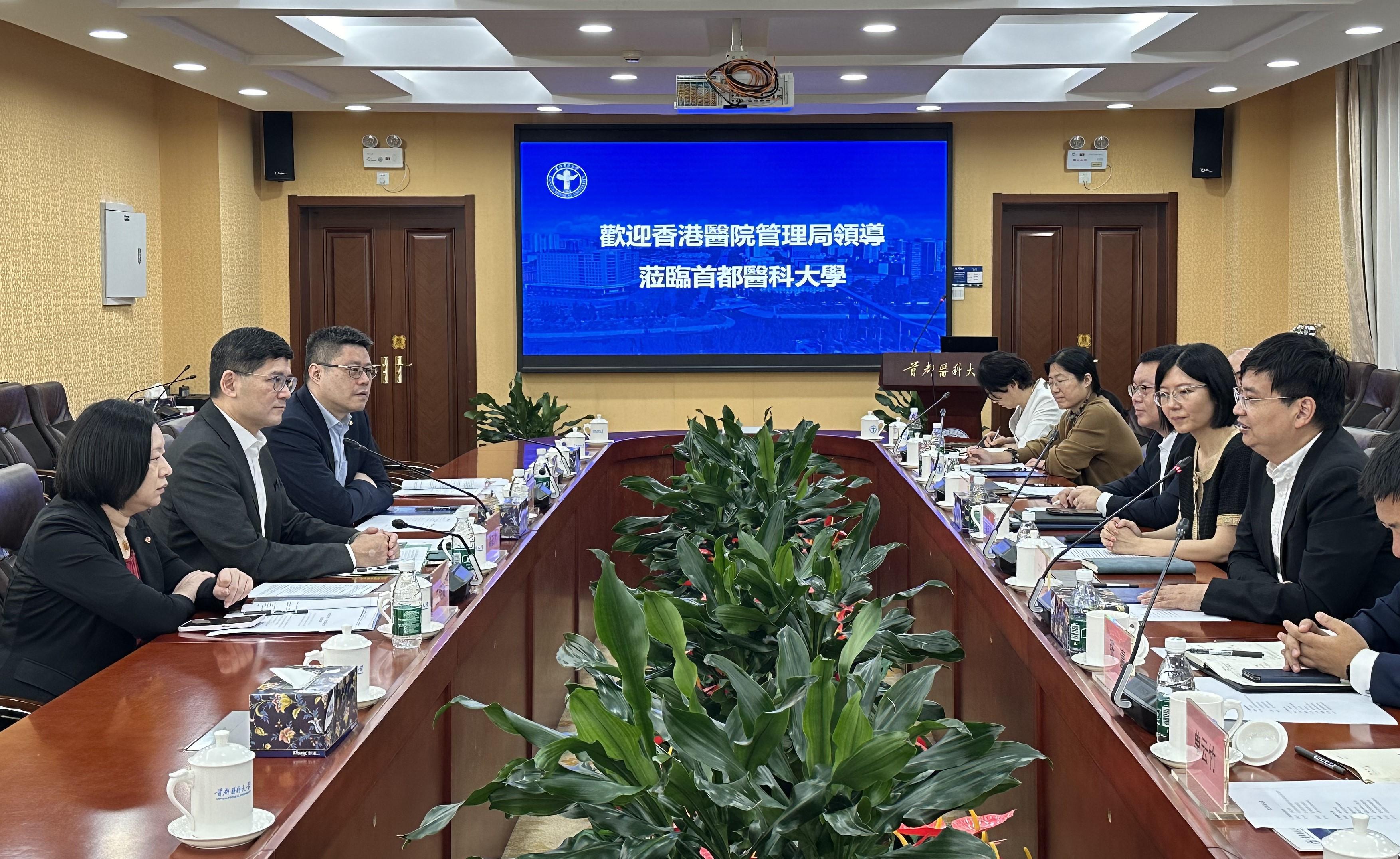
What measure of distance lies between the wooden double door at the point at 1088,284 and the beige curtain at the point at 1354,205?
1307mm

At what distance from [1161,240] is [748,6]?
450 cm

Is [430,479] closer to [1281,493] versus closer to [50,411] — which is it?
[50,411]

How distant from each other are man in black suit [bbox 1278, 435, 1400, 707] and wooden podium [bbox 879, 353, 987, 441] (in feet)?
15.3

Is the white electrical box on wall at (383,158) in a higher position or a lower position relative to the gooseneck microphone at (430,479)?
higher

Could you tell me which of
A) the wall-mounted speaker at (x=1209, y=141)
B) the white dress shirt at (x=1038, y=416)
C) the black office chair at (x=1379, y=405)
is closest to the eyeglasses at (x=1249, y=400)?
the white dress shirt at (x=1038, y=416)

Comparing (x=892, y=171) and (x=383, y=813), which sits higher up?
(x=892, y=171)

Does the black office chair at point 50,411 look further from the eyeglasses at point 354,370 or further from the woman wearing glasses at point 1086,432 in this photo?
the woman wearing glasses at point 1086,432

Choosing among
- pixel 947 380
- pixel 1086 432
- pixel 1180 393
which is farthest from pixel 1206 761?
pixel 947 380

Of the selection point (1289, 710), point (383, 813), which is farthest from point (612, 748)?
point (1289, 710)

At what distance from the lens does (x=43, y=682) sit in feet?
8.07

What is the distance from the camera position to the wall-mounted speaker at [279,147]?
8430mm

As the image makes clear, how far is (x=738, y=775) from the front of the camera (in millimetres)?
1315

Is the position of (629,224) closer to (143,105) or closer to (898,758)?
(143,105)

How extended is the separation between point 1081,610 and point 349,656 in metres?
1.28
